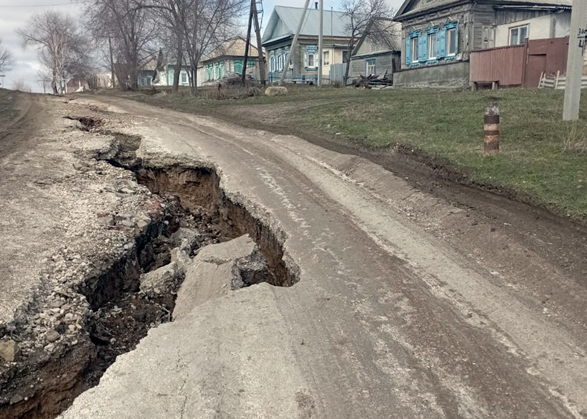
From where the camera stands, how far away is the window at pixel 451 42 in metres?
26.0

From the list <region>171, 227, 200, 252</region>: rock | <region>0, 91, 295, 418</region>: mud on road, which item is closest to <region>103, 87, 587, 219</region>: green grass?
<region>0, 91, 295, 418</region>: mud on road

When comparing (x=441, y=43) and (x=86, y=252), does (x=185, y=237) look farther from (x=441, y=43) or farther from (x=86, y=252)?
(x=441, y=43)

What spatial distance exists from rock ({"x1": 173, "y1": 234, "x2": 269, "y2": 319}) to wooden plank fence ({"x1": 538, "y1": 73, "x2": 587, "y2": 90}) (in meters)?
18.3

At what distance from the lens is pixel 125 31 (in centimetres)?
3319

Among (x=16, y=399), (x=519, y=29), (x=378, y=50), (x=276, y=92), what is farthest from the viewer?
(x=378, y=50)

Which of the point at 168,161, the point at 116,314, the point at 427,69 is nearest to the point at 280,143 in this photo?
the point at 168,161

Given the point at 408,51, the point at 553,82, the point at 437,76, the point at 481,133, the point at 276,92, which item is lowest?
the point at 481,133

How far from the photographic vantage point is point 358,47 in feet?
130

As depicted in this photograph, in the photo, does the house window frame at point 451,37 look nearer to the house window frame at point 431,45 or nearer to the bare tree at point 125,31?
the house window frame at point 431,45

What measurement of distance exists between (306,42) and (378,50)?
839 centimetres

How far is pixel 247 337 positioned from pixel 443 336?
1341mm

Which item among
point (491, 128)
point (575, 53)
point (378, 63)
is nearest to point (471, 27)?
point (378, 63)

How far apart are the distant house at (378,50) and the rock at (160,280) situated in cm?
3233

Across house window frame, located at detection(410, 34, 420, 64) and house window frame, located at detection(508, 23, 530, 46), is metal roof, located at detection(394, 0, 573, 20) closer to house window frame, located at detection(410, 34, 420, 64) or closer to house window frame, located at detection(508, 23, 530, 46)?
house window frame, located at detection(508, 23, 530, 46)
